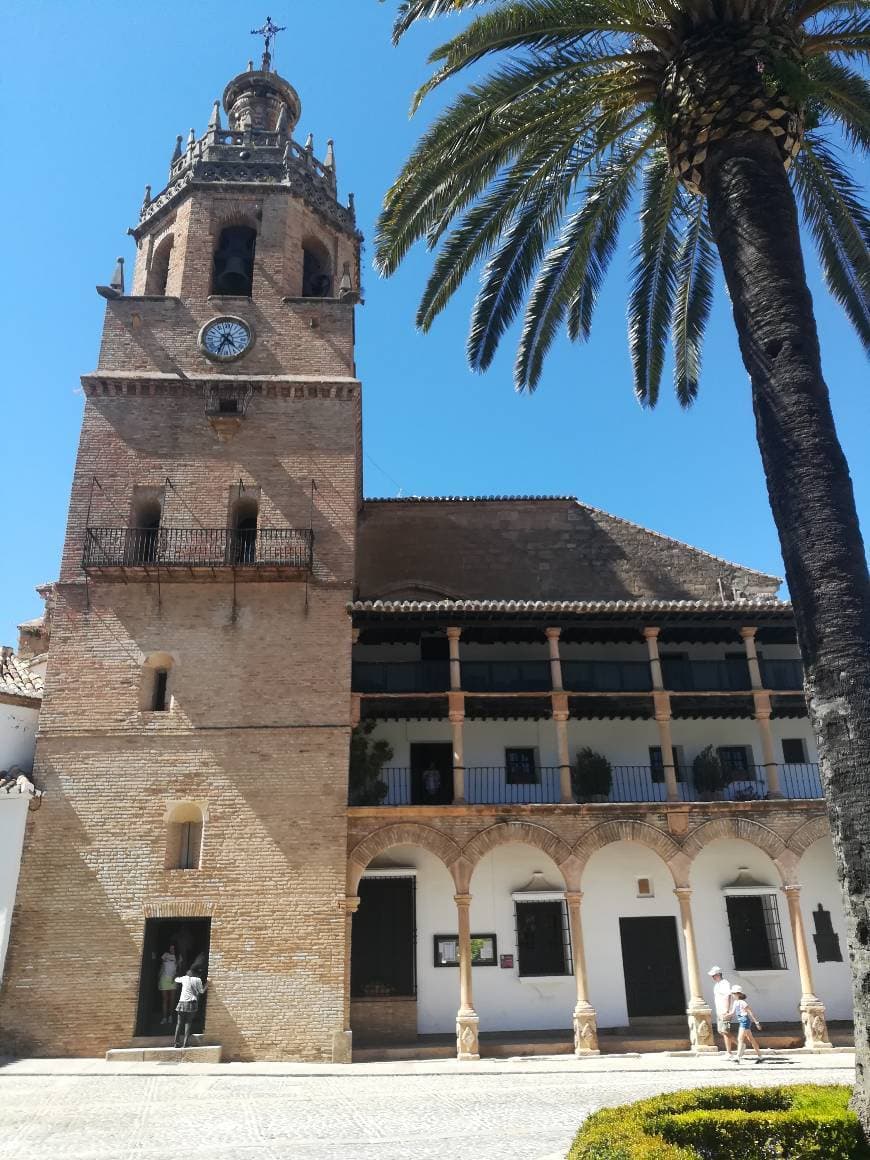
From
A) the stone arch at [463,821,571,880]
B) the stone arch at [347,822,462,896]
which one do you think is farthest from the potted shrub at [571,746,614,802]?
the stone arch at [347,822,462,896]

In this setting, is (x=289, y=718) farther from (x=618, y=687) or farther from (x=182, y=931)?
(x=618, y=687)

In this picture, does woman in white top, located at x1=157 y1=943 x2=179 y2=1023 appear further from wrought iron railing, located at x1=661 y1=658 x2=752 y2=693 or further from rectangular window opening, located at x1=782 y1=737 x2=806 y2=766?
rectangular window opening, located at x1=782 y1=737 x2=806 y2=766

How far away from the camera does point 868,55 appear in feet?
32.6

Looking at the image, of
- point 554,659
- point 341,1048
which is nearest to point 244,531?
point 554,659

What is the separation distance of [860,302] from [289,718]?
1155 cm

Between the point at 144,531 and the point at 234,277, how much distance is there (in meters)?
6.73

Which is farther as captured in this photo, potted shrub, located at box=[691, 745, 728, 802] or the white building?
potted shrub, located at box=[691, 745, 728, 802]

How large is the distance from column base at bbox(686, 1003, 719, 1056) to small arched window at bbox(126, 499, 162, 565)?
42.7ft

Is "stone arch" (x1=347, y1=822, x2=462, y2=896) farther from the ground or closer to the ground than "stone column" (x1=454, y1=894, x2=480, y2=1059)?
farther from the ground

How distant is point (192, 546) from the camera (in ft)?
58.5

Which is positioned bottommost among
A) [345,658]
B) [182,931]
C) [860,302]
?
[182,931]

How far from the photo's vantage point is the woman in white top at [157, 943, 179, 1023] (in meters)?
15.3

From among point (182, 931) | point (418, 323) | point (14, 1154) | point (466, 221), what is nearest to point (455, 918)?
point (182, 931)

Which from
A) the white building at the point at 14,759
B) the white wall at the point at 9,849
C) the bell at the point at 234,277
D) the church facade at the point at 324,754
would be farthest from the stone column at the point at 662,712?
the bell at the point at 234,277
